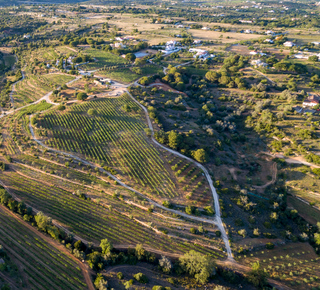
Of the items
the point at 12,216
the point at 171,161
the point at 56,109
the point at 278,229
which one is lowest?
the point at 278,229

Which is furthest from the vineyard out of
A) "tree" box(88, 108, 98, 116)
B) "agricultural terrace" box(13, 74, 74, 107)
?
"agricultural terrace" box(13, 74, 74, 107)

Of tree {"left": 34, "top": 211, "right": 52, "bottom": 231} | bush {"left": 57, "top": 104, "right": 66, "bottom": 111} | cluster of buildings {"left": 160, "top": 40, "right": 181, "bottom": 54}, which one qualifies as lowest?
tree {"left": 34, "top": 211, "right": 52, "bottom": 231}

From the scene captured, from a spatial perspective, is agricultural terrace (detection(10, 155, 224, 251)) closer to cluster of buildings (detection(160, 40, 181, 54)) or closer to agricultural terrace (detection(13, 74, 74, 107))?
agricultural terrace (detection(13, 74, 74, 107))

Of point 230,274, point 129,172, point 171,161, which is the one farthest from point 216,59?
point 230,274

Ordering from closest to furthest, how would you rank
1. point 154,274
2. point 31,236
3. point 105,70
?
point 154,274 → point 31,236 → point 105,70

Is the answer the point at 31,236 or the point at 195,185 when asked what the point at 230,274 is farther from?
the point at 31,236

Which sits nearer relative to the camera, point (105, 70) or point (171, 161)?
point (171, 161)
